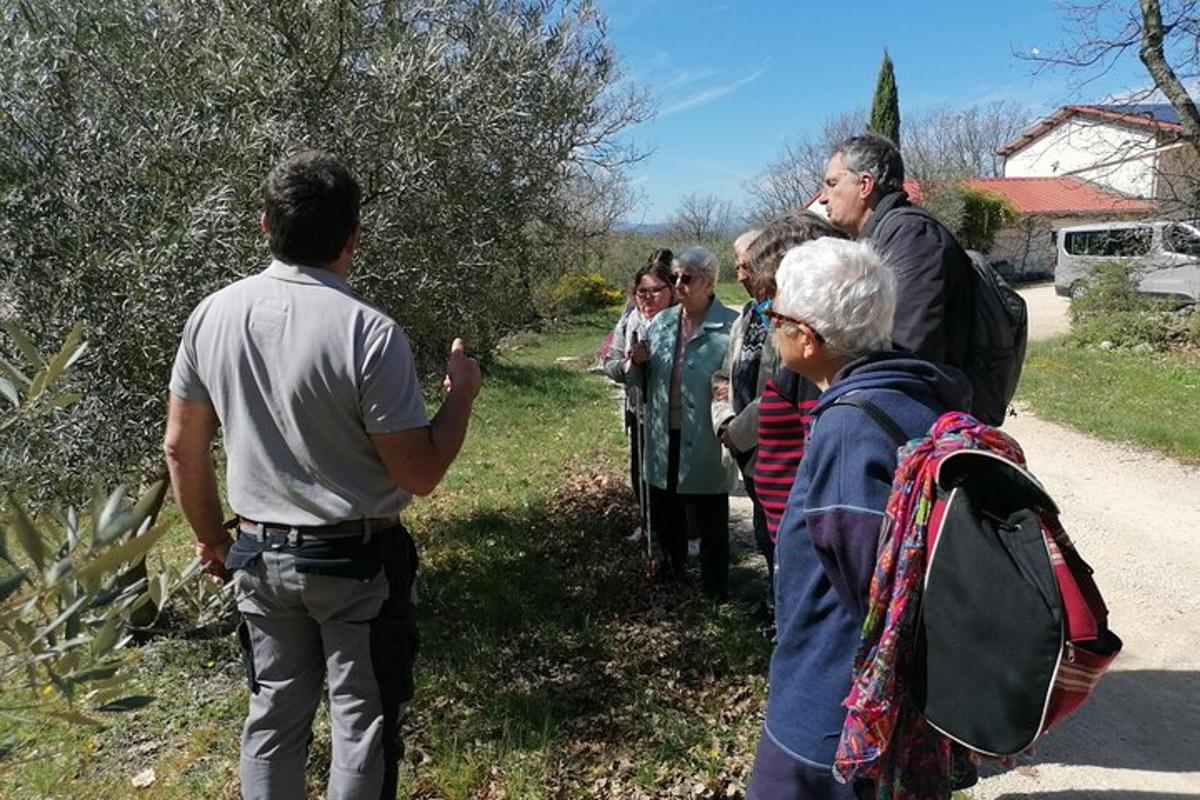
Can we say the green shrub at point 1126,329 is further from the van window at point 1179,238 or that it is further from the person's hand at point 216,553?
the person's hand at point 216,553

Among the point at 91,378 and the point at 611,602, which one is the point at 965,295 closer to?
the point at 611,602

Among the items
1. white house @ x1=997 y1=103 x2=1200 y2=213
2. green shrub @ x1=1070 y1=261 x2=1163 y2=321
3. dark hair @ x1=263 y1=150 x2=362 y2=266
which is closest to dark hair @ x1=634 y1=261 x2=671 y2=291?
dark hair @ x1=263 y1=150 x2=362 y2=266

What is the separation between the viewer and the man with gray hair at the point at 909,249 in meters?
2.72

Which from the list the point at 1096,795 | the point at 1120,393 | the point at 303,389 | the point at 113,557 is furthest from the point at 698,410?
the point at 1120,393

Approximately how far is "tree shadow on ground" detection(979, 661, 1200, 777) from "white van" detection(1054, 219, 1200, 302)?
12826 mm

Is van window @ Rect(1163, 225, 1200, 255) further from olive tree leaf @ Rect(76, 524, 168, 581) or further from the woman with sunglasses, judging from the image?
olive tree leaf @ Rect(76, 524, 168, 581)

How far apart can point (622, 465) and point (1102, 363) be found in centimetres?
1007

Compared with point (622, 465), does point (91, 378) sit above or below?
above

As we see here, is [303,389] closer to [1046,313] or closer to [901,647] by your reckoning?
[901,647]

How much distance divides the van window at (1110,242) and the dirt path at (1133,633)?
11.0m

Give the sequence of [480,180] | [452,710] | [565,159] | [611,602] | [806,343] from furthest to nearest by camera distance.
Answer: [611,602] → [565,159] → [480,180] → [452,710] → [806,343]

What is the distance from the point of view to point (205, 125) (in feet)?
11.1

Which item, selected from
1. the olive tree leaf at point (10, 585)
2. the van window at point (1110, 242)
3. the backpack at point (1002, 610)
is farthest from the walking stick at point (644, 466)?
the van window at point (1110, 242)

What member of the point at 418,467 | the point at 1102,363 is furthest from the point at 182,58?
the point at 1102,363
